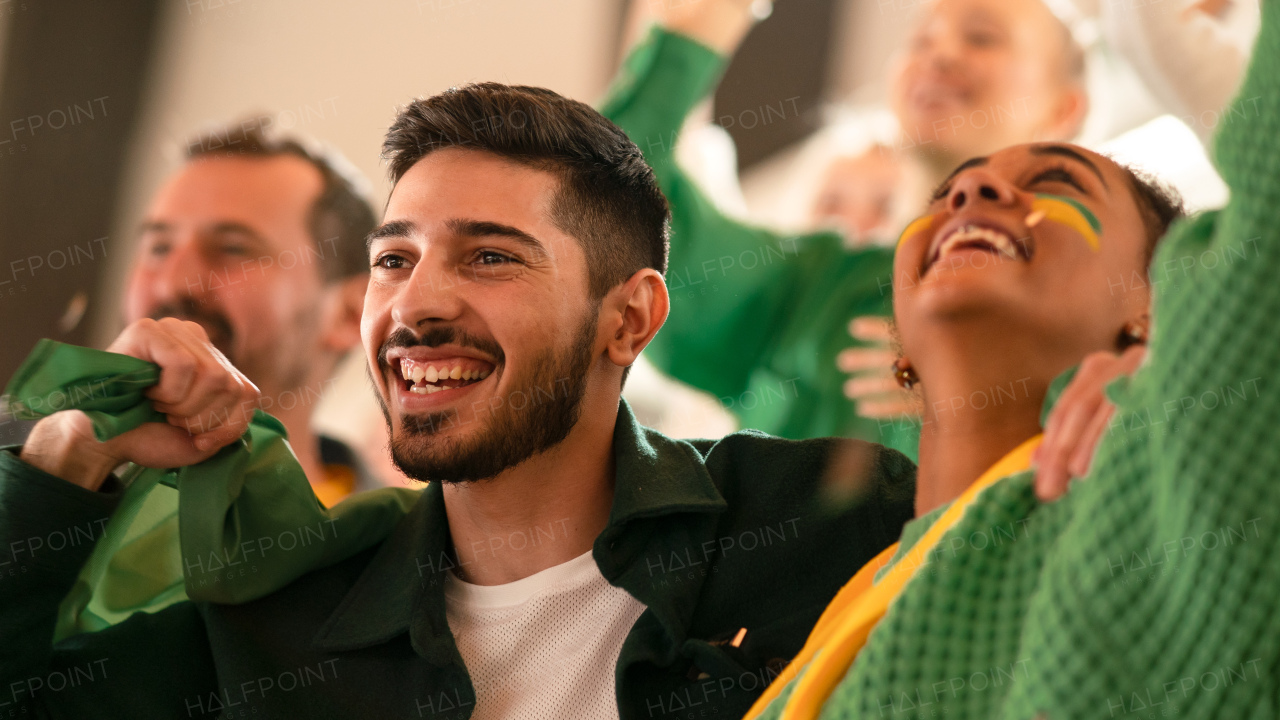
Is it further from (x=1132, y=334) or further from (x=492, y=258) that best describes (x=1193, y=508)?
(x=492, y=258)

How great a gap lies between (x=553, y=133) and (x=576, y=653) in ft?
1.80

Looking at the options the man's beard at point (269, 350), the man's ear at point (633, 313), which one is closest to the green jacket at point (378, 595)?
the man's ear at point (633, 313)

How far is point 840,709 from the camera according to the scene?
0.65 metres

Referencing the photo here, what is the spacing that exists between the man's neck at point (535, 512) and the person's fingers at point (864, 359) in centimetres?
32

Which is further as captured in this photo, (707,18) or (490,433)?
(707,18)

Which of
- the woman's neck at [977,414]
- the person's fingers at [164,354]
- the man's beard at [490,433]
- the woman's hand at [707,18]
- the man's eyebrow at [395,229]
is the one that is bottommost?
the woman's neck at [977,414]

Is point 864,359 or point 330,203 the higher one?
point 330,203

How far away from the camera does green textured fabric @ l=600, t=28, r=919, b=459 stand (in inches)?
51.9

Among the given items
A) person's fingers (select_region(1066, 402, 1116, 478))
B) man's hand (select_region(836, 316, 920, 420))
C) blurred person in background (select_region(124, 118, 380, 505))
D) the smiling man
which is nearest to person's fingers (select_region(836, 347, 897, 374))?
man's hand (select_region(836, 316, 920, 420))

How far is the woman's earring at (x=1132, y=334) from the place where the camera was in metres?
0.82

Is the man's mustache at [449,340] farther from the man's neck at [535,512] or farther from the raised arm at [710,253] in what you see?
the raised arm at [710,253]

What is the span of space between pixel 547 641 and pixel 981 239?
559 millimetres

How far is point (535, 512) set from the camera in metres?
1.11

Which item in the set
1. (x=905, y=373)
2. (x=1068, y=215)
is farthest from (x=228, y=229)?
(x=1068, y=215)
